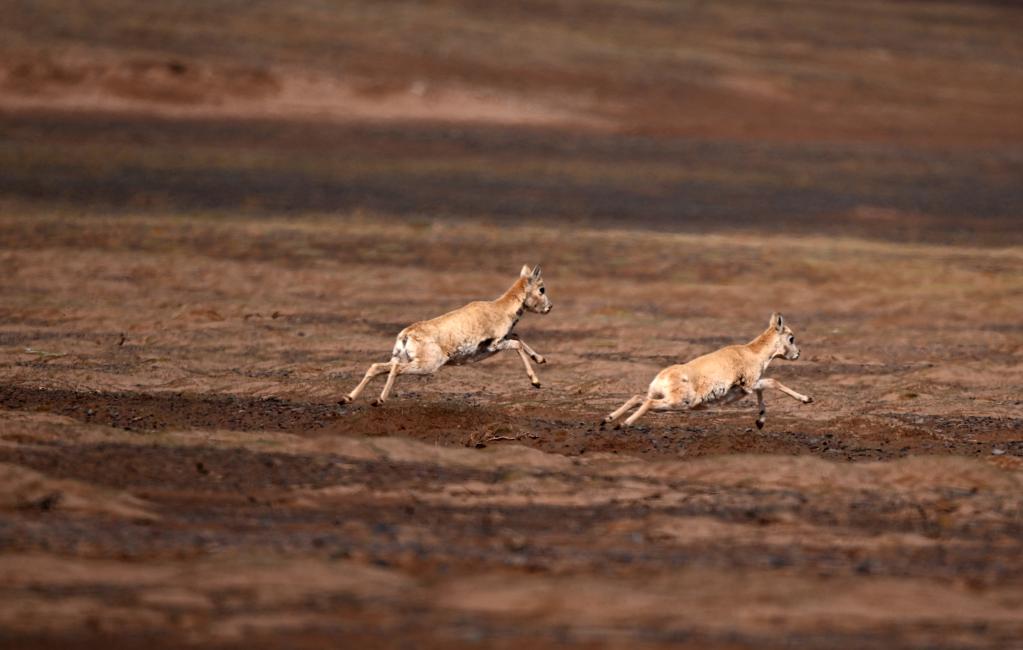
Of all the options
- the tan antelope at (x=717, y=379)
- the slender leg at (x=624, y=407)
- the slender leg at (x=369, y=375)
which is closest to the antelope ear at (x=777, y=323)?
the tan antelope at (x=717, y=379)

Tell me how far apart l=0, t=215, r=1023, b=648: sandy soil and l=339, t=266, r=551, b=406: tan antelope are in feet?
1.63

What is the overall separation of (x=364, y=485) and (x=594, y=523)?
1.97 meters

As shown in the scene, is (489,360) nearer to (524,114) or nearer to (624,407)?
(624,407)

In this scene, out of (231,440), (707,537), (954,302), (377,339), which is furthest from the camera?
(954,302)

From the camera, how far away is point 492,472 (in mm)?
13180

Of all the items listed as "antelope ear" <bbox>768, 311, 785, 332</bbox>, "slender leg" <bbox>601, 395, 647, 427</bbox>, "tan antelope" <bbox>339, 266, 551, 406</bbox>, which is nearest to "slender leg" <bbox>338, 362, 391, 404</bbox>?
"tan antelope" <bbox>339, 266, 551, 406</bbox>

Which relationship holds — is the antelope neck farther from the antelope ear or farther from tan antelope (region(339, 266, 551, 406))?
the antelope ear

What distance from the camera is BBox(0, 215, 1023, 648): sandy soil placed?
9.74 meters

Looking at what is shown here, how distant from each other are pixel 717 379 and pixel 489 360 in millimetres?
4916

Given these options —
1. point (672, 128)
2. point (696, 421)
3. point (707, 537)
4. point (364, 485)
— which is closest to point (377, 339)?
point (696, 421)

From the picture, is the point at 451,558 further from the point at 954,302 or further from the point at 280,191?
the point at 280,191

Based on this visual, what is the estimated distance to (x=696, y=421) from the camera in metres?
16.1

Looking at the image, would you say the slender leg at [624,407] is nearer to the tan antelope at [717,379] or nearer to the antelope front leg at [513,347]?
the tan antelope at [717,379]

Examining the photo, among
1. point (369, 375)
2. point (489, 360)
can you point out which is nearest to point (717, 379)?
point (369, 375)
